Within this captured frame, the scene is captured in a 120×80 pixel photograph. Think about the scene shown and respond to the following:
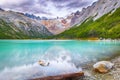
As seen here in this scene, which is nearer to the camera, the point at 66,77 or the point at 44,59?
the point at 66,77

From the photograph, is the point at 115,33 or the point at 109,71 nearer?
the point at 109,71

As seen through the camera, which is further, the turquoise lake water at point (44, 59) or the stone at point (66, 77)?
the turquoise lake water at point (44, 59)

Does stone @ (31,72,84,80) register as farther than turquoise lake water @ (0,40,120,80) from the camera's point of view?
No

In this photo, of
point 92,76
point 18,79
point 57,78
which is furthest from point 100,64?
point 18,79

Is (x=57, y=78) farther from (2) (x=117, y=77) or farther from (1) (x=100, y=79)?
(2) (x=117, y=77)

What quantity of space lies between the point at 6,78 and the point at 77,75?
8.26 meters

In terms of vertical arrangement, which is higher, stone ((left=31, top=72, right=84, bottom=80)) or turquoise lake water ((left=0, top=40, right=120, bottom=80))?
stone ((left=31, top=72, right=84, bottom=80))

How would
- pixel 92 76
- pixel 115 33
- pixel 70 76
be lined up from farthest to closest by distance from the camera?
1. pixel 115 33
2. pixel 92 76
3. pixel 70 76

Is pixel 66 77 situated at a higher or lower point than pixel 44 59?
higher

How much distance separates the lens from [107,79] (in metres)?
21.9

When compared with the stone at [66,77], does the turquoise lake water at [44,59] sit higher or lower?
lower

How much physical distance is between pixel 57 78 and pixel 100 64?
29.2 ft

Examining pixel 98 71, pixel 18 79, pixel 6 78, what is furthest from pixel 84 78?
pixel 6 78

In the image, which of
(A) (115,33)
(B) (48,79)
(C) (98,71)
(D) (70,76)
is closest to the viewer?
(B) (48,79)
